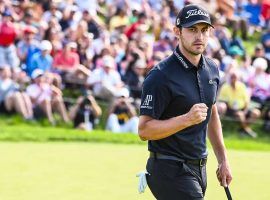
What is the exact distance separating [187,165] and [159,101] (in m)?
0.56

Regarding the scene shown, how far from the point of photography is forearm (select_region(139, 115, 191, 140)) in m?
5.91

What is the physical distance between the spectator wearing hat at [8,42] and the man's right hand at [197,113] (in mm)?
11862

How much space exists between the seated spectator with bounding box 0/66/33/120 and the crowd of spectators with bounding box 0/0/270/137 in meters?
0.02

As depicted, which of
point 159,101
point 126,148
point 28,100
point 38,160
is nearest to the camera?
point 159,101

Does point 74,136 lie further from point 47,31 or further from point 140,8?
point 140,8

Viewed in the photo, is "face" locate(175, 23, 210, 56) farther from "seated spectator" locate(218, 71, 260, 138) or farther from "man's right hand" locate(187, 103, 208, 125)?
"seated spectator" locate(218, 71, 260, 138)

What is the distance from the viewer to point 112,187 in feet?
35.3

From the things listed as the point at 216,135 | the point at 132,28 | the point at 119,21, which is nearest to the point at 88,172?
the point at 216,135

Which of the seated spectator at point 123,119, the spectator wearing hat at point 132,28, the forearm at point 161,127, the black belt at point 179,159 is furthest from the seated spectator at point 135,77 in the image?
the forearm at point 161,127

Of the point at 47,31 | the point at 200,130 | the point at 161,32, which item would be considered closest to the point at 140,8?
the point at 161,32

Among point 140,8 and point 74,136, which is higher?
point 140,8

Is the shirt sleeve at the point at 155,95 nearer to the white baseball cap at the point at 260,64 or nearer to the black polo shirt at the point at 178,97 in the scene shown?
the black polo shirt at the point at 178,97

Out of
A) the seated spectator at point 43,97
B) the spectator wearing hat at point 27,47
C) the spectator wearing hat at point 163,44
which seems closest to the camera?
the seated spectator at point 43,97

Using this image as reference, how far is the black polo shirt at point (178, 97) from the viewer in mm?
6160
